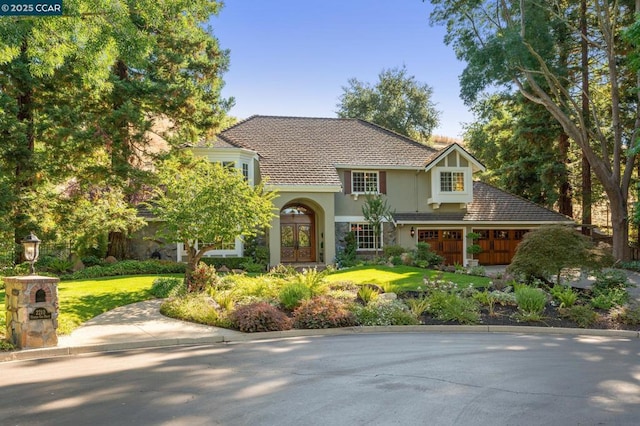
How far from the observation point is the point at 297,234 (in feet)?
89.2

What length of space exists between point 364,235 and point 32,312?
63.9ft

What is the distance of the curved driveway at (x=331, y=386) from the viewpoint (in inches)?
201

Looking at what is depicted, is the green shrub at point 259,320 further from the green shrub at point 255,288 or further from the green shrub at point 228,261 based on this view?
the green shrub at point 228,261

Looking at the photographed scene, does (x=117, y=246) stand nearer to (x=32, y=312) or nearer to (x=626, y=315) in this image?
(x=32, y=312)

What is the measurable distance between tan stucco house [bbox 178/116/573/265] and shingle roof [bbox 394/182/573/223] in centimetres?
6

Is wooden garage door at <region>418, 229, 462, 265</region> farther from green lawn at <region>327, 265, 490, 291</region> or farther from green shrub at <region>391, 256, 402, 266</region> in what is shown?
green lawn at <region>327, 265, 490, 291</region>

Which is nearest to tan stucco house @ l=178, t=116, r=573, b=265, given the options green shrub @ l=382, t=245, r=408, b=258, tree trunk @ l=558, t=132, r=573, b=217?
green shrub @ l=382, t=245, r=408, b=258

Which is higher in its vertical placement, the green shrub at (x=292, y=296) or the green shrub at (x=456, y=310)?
the green shrub at (x=292, y=296)

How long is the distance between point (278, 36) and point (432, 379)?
14.7m

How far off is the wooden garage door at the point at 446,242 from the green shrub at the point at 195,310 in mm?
16783

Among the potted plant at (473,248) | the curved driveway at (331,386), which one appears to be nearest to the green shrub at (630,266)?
the potted plant at (473,248)

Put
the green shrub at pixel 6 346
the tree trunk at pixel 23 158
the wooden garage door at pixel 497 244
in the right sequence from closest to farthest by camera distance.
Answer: the green shrub at pixel 6 346 → the tree trunk at pixel 23 158 → the wooden garage door at pixel 497 244

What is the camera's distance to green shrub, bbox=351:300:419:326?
38.1 ft

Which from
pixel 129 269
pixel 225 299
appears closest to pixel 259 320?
pixel 225 299
